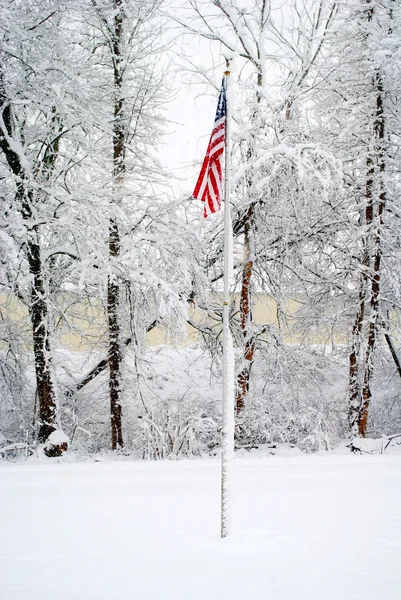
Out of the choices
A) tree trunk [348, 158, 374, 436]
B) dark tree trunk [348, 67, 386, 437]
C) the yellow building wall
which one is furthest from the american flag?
tree trunk [348, 158, 374, 436]

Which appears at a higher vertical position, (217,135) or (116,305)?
(217,135)

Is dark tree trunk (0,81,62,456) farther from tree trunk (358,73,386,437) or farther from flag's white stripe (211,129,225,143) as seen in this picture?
tree trunk (358,73,386,437)

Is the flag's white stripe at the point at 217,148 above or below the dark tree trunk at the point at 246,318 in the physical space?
above

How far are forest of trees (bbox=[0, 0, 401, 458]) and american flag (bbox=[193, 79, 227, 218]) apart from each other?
4901 millimetres

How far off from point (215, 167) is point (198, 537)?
12.0 feet

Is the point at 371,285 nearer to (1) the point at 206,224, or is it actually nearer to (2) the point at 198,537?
(1) the point at 206,224

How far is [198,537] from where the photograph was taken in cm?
447

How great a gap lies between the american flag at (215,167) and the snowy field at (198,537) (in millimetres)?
→ 3233

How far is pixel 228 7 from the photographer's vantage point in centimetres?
1245

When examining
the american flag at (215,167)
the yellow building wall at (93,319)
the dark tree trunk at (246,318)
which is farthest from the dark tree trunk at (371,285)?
the american flag at (215,167)

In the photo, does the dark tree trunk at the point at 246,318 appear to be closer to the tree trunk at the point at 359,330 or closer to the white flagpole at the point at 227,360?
the tree trunk at the point at 359,330

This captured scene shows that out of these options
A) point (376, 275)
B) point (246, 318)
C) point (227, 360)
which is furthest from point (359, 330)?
point (227, 360)

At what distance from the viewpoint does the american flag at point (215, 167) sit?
4.96m

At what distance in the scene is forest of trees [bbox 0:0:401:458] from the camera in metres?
10.5
